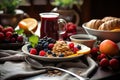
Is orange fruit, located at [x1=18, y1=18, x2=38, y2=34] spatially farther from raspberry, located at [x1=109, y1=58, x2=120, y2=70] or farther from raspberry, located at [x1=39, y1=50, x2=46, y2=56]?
raspberry, located at [x1=109, y1=58, x2=120, y2=70]

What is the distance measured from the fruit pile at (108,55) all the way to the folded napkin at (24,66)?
0.14 feet

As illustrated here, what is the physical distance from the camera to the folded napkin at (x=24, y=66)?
0.95 metres

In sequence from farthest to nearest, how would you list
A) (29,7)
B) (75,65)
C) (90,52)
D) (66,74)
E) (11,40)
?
1. (29,7)
2. (11,40)
3. (90,52)
4. (75,65)
5. (66,74)

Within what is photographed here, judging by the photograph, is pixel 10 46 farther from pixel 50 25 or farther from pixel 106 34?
pixel 106 34

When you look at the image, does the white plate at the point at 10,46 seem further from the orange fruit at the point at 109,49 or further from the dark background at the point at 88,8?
the dark background at the point at 88,8

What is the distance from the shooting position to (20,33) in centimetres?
139

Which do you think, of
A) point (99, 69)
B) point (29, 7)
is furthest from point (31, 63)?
point (29, 7)

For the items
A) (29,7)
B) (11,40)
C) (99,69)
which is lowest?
(99,69)

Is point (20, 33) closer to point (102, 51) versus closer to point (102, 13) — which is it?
point (102, 51)

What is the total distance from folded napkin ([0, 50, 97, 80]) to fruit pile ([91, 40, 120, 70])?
1.6 inches

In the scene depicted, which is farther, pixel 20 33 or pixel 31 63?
pixel 20 33

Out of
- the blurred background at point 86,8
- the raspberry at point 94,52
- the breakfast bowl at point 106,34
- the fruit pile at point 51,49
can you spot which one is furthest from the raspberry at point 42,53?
the blurred background at point 86,8

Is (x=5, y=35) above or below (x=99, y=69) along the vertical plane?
above

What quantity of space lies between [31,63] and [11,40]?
280 mm
